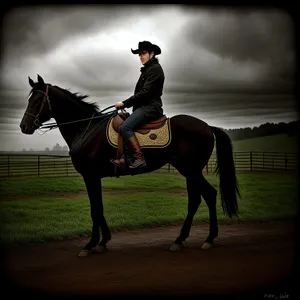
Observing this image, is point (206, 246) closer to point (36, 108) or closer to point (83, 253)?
point (83, 253)

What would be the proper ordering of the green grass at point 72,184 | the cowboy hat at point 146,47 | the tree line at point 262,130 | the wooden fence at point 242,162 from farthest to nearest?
1. the green grass at point 72,184
2. the wooden fence at point 242,162
3. the tree line at point 262,130
4. the cowboy hat at point 146,47

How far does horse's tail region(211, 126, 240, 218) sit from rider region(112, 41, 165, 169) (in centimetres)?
109

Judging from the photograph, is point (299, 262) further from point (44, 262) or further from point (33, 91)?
point (33, 91)

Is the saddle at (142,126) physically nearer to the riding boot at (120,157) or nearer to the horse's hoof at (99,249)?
the riding boot at (120,157)

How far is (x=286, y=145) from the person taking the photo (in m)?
6.66

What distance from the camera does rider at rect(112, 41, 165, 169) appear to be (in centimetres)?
505

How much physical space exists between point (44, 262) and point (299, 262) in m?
3.62

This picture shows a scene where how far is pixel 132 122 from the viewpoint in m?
5.09

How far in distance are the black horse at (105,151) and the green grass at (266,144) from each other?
121 cm

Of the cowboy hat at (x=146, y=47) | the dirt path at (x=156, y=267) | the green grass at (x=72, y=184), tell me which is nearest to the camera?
the dirt path at (x=156, y=267)

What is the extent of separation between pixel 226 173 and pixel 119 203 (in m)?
2.39

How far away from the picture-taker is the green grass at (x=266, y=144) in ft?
21.2

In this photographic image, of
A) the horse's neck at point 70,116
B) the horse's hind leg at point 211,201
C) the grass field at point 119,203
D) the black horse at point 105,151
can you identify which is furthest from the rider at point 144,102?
the grass field at point 119,203

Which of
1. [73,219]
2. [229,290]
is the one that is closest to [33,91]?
[73,219]
